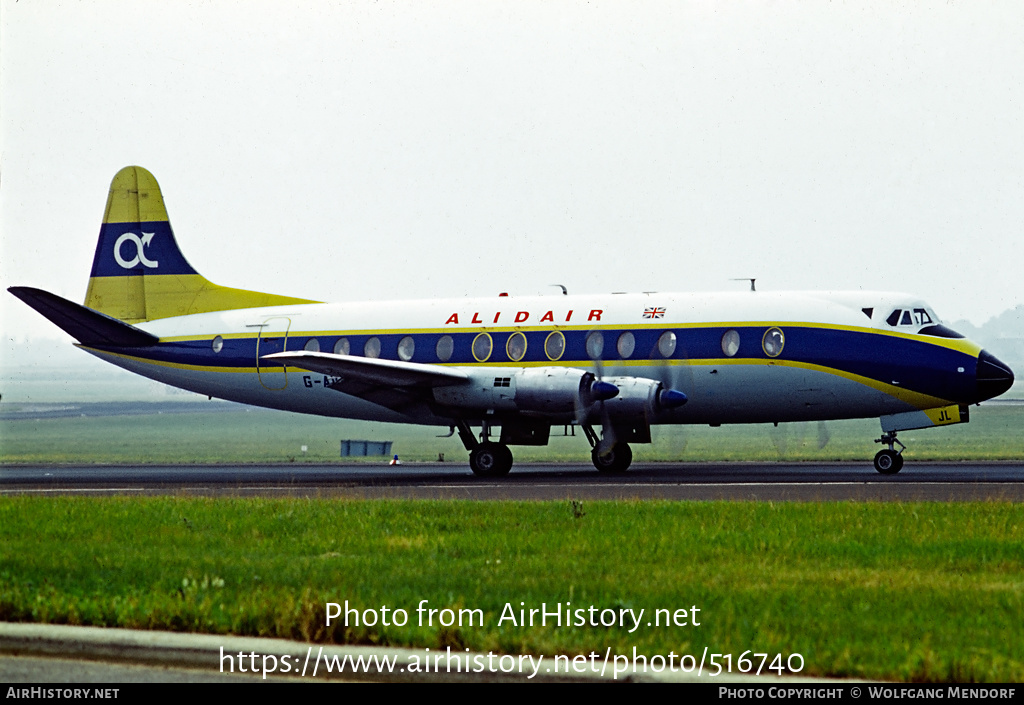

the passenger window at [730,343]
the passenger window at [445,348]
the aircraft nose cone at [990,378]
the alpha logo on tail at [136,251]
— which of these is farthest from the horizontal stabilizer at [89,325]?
the aircraft nose cone at [990,378]

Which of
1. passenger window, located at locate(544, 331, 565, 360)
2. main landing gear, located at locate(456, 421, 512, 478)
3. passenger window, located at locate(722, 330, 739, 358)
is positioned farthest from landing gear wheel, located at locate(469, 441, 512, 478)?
passenger window, located at locate(722, 330, 739, 358)

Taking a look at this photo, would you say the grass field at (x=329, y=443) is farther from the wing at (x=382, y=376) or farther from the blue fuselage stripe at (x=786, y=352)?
the wing at (x=382, y=376)

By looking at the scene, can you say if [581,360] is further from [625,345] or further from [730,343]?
[730,343]

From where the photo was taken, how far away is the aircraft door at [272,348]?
34.7 m

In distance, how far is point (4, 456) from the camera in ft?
164

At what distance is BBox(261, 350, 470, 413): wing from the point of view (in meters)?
29.6

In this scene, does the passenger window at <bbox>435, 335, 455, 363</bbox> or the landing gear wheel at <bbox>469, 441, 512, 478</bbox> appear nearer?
the landing gear wheel at <bbox>469, 441, 512, 478</bbox>

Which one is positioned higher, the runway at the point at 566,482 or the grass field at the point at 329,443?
the grass field at the point at 329,443

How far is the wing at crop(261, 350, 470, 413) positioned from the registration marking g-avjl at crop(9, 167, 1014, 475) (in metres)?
0.06

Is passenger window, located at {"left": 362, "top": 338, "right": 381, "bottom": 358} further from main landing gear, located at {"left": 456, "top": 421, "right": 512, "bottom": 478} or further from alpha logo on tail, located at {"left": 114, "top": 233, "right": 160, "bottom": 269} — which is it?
alpha logo on tail, located at {"left": 114, "top": 233, "right": 160, "bottom": 269}

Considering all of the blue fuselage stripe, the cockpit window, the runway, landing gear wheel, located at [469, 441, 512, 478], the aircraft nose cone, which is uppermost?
the cockpit window

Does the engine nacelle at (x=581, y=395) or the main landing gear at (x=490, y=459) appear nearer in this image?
the engine nacelle at (x=581, y=395)

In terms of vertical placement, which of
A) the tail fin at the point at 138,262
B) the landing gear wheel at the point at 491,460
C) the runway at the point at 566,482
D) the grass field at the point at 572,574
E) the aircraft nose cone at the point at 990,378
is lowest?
the grass field at the point at 572,574

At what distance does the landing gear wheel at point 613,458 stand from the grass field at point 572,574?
11.6 m
